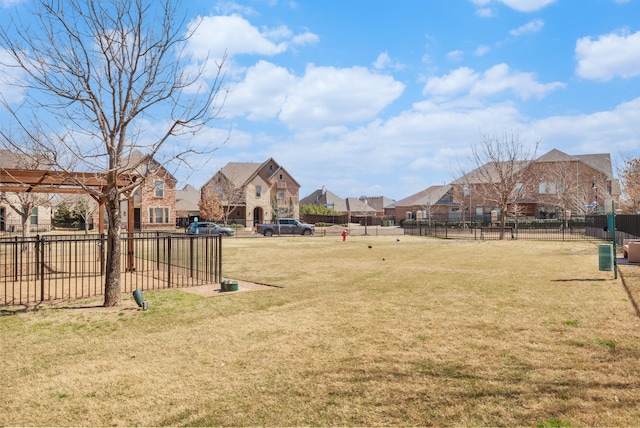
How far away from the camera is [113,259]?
9.30 metres

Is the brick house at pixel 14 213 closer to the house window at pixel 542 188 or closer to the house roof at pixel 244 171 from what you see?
the house roof at pixel 244 171

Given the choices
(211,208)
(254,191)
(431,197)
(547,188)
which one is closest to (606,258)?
(211,208)

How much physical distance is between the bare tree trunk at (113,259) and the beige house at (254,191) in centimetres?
4846

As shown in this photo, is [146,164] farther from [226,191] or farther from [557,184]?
[557,184]

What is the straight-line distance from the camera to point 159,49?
955 centimetres

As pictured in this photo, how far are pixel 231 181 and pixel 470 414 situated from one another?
2256 inches

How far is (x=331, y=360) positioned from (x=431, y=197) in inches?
2714

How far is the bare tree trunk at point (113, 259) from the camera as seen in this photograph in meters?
9.28

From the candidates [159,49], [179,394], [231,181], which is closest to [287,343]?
[179,394]

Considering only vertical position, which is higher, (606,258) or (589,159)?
(589,159)

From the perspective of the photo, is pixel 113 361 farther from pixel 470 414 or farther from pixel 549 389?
pixel 549 389

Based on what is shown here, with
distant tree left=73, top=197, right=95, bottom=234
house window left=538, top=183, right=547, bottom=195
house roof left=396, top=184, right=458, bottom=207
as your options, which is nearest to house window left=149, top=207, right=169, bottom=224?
distant tree left=73, top=197, right=95, bottom=234

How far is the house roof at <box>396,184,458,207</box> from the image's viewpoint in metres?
67.6

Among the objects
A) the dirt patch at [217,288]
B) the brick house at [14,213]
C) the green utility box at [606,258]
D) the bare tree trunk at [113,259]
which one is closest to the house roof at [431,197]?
the brick house at [14,213]
